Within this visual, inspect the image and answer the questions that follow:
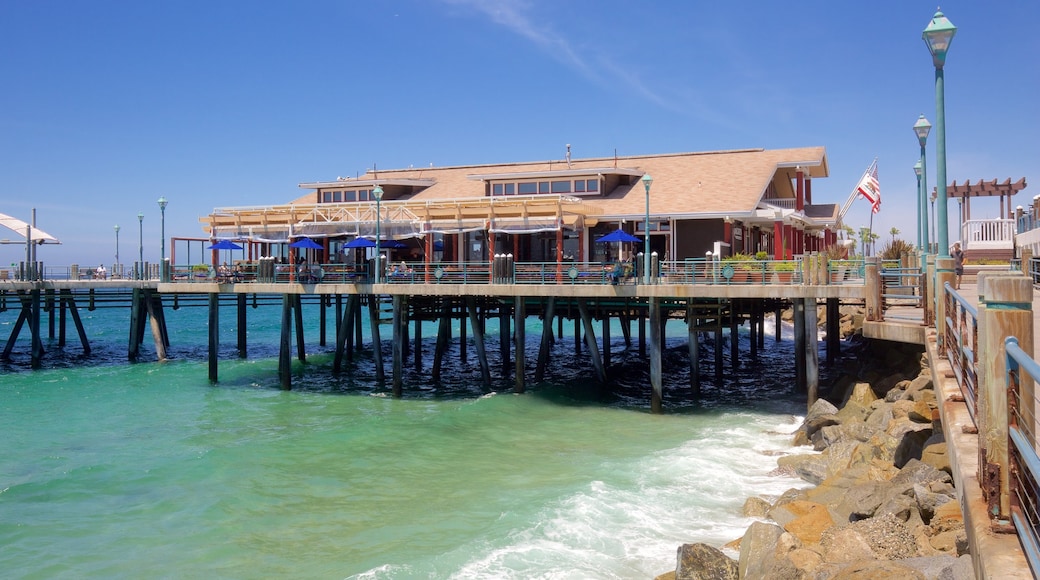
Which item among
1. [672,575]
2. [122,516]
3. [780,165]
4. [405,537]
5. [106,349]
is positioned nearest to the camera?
[672,575]

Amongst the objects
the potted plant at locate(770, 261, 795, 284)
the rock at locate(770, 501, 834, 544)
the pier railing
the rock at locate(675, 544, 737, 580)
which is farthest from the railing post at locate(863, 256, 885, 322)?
the rock at locate(675, 544, 737, 580)

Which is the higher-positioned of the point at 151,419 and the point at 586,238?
the point at 586,238

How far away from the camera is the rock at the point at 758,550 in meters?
9.11

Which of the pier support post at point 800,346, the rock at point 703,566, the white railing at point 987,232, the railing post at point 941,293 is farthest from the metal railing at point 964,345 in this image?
the white railing at point 987,232

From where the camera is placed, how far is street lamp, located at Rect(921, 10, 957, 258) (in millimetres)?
10789

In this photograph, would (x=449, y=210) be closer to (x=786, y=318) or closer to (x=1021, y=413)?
(x=1021, y=413)

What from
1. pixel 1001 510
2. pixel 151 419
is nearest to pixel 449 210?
pixel 151 419

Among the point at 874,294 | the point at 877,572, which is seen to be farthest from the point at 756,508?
the point at 874,294

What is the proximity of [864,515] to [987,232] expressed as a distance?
27833 mm

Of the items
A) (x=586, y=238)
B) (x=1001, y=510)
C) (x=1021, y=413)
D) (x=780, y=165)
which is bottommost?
(x=1001, y=510)

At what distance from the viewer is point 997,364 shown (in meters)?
5.86

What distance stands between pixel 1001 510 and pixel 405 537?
9293 millimetres

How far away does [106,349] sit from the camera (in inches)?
1746

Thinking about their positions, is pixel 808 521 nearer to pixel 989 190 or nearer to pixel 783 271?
pixel 783 271
